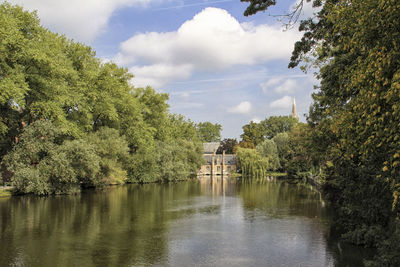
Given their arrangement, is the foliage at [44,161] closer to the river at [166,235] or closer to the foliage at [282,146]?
the river at [166,235]

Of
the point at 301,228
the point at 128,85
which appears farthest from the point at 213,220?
the point at 128,85

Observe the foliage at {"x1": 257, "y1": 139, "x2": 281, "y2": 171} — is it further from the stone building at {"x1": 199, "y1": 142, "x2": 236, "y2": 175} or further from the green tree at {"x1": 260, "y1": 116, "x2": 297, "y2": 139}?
the green tree at {"x1": 260, "y1": 116, "x2": 297, "y2": 139}

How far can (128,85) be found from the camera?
49.9 metres

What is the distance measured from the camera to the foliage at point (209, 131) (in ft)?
406

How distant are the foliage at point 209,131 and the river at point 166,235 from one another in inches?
3806

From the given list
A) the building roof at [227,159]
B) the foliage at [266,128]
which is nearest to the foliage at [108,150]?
the building roof at [227,159]

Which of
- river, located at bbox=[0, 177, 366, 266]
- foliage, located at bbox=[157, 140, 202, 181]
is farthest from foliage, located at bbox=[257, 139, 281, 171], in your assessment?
river, located at bbox=[0, 177, 366, 266]

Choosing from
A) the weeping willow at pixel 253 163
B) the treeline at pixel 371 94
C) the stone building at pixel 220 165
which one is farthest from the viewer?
the stone building at pixel 220 165

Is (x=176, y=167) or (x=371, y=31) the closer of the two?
(x=371, y=31)

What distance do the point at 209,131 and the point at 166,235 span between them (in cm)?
10723

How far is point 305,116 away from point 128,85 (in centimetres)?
2868

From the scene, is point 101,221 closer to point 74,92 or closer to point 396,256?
point 396,256

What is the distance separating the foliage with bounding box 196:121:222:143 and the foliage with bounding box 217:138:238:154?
21.7 metres

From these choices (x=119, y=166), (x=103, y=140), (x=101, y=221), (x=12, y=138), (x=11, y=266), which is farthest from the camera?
(x=119, y=166)
